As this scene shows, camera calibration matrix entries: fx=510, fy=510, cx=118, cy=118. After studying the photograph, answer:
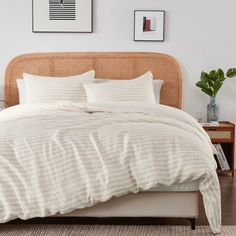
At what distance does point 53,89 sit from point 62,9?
1.02 metres

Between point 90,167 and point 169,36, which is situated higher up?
point 169,36

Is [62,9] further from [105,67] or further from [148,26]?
[148,26]

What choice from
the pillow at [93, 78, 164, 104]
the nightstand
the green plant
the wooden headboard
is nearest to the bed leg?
the nightstand

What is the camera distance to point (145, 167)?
296 cm

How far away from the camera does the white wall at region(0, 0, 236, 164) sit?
5289 mm

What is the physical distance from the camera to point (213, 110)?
16.9 feet

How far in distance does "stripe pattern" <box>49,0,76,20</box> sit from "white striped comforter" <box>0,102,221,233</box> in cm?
Result: 240

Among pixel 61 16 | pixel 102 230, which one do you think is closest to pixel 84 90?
pixel 61 16

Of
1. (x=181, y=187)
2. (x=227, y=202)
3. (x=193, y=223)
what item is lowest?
(x=227, y=202)

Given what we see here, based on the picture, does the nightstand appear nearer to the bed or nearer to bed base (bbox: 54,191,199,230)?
the bed

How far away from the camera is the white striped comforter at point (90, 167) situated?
2.90m

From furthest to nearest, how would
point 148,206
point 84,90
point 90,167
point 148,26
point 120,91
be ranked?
point 148,26, point 84,90, point 120,91, point 148,206, point 90,167

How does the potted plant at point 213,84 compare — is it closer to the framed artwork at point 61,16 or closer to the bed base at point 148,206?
the framed artwork at point 61,16

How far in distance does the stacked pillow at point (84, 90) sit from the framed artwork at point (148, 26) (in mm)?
526
